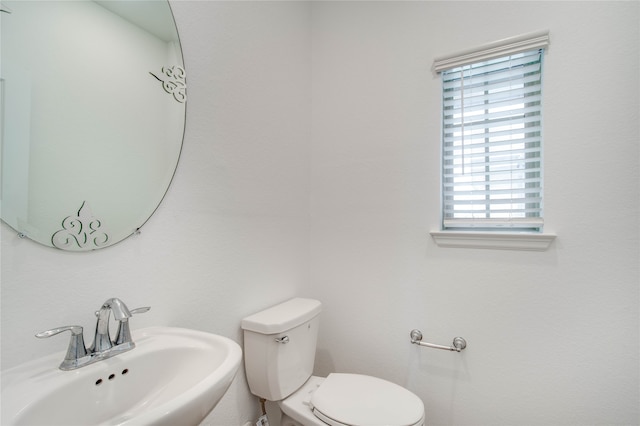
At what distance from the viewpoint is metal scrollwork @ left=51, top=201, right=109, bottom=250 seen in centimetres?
76

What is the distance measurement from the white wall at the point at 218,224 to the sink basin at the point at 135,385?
9cm

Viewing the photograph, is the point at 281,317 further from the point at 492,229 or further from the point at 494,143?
the point at 494,143

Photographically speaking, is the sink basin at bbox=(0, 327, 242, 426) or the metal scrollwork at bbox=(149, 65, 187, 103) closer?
the sink basin at bbox=(0, 327, 242, 426)

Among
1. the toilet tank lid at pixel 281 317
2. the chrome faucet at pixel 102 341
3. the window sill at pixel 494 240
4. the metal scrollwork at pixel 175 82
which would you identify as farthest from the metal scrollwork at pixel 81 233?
the window sill at pixel 494 240

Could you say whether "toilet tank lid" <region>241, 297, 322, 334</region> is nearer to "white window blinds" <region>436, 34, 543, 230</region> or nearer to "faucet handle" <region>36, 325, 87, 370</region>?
"faucet handle" <region>36, 325, 87, 370</region>

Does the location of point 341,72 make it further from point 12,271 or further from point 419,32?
point 12,271

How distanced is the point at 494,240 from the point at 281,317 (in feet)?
3.22

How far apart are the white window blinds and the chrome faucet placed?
1.30 m

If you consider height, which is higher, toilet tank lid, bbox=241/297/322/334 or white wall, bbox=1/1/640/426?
white wall, bbox=1/1/640/426

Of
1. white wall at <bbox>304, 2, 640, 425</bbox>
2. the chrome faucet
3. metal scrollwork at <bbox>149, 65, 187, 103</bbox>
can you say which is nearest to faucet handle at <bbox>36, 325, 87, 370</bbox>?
the chrome faucet

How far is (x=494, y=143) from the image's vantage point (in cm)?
136

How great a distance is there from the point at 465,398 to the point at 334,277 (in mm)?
822

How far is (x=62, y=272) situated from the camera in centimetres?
76

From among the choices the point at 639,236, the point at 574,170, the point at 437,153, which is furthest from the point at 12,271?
the point at 639,236
